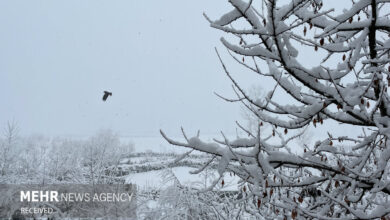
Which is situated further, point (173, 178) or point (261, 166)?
point (173, 178)

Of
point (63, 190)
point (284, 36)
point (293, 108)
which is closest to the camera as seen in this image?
point (284, 36)

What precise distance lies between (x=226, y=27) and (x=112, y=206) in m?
5.87

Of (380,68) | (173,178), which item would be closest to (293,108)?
(380,68)

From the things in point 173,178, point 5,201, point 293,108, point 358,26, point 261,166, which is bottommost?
point 5,201

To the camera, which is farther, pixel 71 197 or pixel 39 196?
pixel 39 196

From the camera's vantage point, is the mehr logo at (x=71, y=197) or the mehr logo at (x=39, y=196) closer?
the mehr logo at (x=71, y=197)

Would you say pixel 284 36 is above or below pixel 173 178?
above

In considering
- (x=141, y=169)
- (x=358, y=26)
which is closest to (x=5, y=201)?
(x=358, y=26)

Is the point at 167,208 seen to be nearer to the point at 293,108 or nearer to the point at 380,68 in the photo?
the point at 293,108

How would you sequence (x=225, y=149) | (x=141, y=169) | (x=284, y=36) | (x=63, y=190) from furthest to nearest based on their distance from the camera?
1. (x=141, y=169)
2. (x=63, y=190)
3. (x=225, y=149)
4. (x=284, y=36)

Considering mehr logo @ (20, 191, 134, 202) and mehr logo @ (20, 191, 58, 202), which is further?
mehr logo @ (20, 191, 58, 202)

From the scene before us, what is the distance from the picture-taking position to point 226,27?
222 cm

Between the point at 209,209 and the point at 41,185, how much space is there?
6.75m

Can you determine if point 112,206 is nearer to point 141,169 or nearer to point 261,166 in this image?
point 261,166
